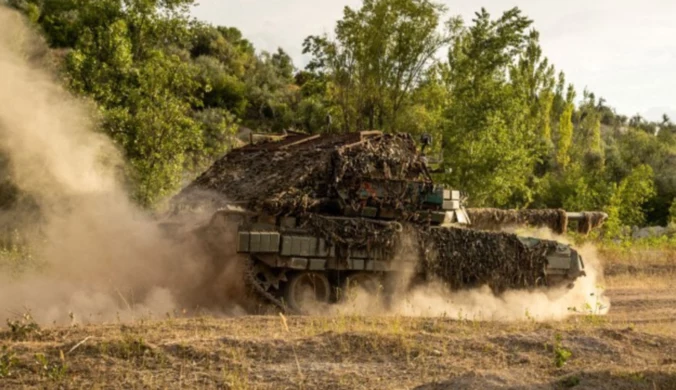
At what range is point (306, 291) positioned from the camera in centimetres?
1536

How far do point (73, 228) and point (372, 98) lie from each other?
20679 millimetres

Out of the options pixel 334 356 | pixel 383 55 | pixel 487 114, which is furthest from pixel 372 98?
pixel 334 356

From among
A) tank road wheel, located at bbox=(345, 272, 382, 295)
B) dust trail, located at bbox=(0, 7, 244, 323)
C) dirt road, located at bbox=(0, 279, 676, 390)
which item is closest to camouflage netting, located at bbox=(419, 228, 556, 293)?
tank road wheel, located at bbox=(345, 272, 382, 295)

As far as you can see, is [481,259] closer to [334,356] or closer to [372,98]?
[334,356]

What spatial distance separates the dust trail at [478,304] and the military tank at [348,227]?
0.19 metres

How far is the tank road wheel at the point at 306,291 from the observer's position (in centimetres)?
1490

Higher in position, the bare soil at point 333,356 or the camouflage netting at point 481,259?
the camouflage netting at point 481,259

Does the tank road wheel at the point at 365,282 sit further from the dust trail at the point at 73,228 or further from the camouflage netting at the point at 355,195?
the dust trail at the point at 73,228

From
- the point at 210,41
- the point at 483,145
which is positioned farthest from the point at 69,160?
the point at 210,41

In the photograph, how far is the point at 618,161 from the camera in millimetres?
51031

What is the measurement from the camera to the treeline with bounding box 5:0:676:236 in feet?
71.3

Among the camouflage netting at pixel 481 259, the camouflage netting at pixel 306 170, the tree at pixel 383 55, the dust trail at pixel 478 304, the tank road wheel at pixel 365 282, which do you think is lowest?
the dust trail at pixel 478 304

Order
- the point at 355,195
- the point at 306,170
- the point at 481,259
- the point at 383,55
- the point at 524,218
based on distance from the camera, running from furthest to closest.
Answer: the point at 383,55 < the point at 524,218 < the point at 481,259 < the point at 355,195 < the point at 306,170

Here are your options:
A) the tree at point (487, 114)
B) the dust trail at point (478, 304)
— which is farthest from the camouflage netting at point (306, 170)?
the tree at point (487, 114)
